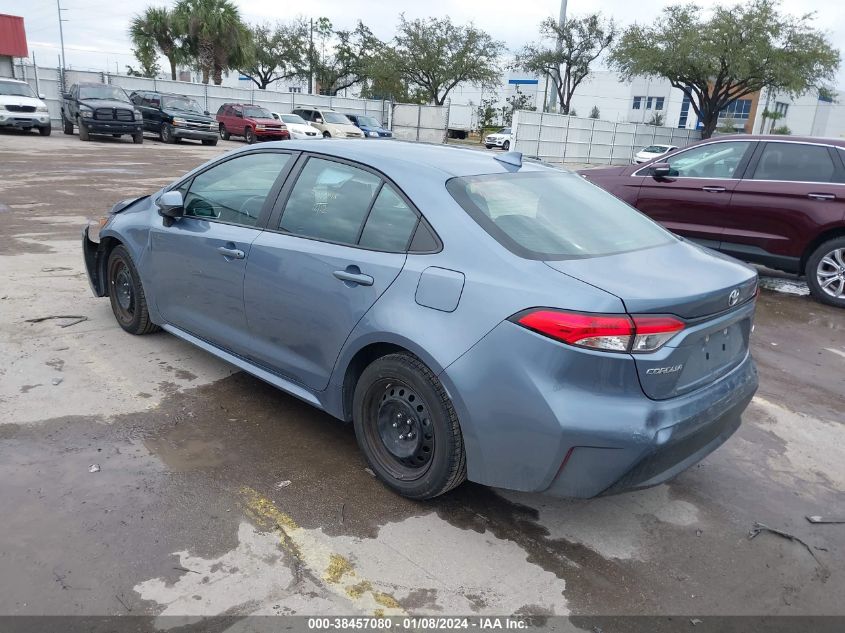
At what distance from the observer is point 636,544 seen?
305cm

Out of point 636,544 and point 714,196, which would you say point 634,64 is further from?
Result: point 636,544

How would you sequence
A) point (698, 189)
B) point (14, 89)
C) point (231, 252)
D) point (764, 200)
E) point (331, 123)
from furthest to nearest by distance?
point (331, 123), point (14, 89), point (698, 189), point (764, 200), point (231, 252)

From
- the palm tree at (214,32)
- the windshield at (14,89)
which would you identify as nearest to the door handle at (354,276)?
the windshield at (14,89)

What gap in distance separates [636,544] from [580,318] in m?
1.16

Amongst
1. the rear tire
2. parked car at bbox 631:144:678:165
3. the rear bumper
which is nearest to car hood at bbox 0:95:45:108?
the rear tire

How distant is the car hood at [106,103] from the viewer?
2272cm

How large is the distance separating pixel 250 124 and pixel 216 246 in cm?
2644

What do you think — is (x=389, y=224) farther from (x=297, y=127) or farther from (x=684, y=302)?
(x=297, y=127)

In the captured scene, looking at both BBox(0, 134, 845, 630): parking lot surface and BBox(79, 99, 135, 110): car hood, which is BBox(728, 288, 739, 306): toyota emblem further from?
BBox(79, 99, 135, 110): car hood

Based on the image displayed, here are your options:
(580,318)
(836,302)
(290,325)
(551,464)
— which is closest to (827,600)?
(551,464)

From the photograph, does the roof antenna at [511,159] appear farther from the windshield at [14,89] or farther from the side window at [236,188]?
the windshield at [14,89]

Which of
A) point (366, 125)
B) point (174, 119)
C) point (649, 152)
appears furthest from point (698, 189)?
point (649, 152)

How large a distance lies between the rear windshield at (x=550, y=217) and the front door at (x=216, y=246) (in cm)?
126

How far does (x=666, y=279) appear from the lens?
287 cm
